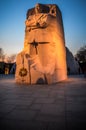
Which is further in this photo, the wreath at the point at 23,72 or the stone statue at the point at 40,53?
the wreath at the point at 23,72

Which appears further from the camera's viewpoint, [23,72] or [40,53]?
[40,53]

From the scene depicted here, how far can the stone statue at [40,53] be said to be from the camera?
9.76 metres

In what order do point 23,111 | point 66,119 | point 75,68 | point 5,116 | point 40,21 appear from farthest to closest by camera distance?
point 75,68 < point 40,21 < point 23,111 < point 5,116 < point 66,119

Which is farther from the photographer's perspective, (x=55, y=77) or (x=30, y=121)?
(x=55, y=77)

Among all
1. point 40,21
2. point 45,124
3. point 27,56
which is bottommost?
point 45,124

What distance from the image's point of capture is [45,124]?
107 inches

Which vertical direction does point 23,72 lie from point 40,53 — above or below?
below

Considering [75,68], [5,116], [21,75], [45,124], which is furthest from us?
[75,68]

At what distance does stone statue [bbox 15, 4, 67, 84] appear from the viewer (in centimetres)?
976

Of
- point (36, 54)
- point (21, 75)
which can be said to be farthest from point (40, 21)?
point (21, 75)

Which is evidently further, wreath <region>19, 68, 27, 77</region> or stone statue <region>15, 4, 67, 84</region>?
Answer: wreath <region>19, 68, 27, 77</region>

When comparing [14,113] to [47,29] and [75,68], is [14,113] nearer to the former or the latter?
[47,29]

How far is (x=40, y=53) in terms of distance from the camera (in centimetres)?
1078

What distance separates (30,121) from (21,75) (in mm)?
7288
